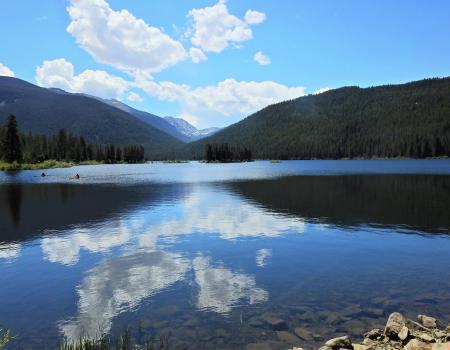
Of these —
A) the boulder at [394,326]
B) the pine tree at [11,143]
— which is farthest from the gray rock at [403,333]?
the pine tree at [11,143]

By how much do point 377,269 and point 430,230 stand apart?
685 inches

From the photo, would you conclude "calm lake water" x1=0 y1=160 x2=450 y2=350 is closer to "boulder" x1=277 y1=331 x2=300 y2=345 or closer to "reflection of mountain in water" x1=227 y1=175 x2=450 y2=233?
"boulder" x1=277 y1=331 x2=300 y2=345

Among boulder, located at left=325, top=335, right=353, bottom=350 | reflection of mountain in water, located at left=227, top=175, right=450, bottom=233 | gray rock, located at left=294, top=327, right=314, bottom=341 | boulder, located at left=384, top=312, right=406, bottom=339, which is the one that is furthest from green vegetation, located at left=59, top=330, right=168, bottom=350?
reflection of mountain in water, located at left=227, top=175, right=450, bottom=233

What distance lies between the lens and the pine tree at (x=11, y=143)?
17412 centimetres

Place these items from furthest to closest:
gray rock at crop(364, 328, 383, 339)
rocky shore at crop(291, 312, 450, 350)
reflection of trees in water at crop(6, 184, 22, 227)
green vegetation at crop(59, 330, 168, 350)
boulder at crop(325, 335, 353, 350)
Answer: reflection of trees in water at crop(6, 184, 22, 227), gray rock at crop(364, 328, 383, 339), boulder at crop(325, 335, 353, 350), rocky shore at crop(291, 312, 450, 350), green vegetation at crop(59, 330, 168, 350)

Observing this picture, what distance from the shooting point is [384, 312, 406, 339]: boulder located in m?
15.6

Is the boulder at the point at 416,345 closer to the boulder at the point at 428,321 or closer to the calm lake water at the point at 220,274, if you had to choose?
the calm lake water at the point at 220,274

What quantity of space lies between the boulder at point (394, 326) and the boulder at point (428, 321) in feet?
5.21

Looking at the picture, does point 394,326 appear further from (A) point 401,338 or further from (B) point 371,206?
(B) point 371,206

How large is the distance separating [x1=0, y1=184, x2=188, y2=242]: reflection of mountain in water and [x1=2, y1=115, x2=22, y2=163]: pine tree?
112 m

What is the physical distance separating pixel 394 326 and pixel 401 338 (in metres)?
0.73

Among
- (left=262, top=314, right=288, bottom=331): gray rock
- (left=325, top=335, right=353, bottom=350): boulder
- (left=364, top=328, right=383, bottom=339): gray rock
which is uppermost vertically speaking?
(left=325, top=335, right=353, bottom=350): boulder

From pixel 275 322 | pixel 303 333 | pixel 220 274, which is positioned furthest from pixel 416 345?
pixel 220 274

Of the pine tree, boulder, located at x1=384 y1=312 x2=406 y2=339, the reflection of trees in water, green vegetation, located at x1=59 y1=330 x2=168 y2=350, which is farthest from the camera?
the pine tree
